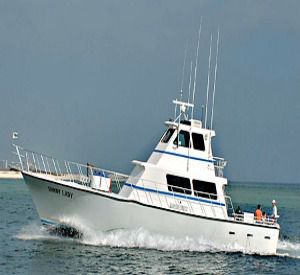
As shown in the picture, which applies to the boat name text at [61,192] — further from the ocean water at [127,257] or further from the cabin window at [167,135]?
the cabin window at [167,135]

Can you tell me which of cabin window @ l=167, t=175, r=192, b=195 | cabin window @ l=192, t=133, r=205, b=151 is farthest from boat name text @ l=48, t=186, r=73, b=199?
cabin window @ l=192, t=133, r=205, b=151

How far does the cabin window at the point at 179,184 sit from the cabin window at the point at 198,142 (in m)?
1.42

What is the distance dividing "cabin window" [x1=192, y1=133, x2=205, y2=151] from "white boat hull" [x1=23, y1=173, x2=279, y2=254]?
2864 mm

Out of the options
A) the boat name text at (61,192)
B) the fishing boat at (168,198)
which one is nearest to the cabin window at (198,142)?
the fishing boat at (168,198)

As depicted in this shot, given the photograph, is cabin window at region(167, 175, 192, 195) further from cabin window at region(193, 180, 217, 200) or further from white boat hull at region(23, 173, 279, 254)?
white boat hull at region(23, 173, 279, 254)

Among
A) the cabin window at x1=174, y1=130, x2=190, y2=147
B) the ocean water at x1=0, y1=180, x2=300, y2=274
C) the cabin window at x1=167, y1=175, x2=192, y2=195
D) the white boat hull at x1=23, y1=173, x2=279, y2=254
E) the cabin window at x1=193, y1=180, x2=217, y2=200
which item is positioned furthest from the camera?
Answer: the cabin window at x1=174, y1=130, x2=190, y2=147

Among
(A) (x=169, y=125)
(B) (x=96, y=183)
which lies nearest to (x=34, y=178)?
(B) (x=96, y=183)

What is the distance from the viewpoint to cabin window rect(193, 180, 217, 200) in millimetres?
29234

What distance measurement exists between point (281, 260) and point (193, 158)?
515cm

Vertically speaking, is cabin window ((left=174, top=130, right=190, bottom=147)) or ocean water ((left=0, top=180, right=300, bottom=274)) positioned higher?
cabin window ((left=174, top=130, right=190, bottom=147))

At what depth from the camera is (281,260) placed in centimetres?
2953

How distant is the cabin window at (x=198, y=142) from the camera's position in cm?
2972

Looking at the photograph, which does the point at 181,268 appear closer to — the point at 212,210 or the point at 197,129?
the point at 212,210

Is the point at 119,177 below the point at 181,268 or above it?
above
